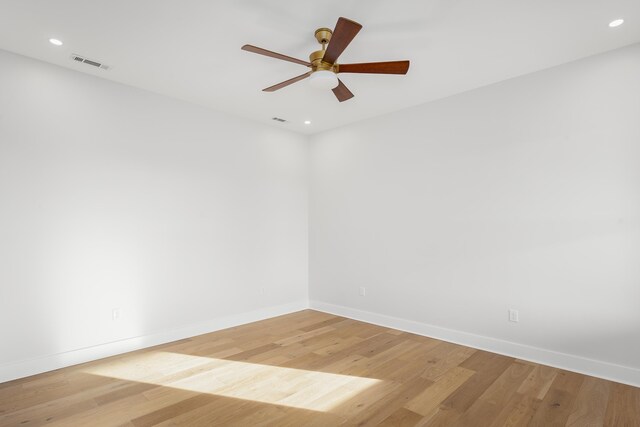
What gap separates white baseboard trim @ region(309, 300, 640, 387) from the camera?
270 cm

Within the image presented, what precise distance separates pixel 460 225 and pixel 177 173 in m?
3.29

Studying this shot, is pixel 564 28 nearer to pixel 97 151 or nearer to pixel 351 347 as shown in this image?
pixel 351 347

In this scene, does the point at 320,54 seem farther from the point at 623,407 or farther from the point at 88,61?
the point at 623,407

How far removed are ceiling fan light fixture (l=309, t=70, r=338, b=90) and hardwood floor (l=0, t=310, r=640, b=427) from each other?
93.3 inches

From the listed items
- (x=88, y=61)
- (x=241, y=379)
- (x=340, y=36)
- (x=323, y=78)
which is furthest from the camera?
(x=88, y=61)

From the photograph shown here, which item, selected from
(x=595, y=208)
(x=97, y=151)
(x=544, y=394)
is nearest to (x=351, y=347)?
(x=544, y=394)

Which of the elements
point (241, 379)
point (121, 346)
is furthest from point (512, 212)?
point (121, 346)

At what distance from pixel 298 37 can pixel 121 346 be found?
11.1 feet

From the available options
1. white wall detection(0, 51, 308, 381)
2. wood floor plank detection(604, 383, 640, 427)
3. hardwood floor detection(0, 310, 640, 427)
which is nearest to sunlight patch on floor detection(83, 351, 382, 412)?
hardwood floor detection(0, 310, 640, 427)

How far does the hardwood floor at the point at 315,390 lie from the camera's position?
7.21 feet

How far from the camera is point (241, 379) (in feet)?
9.04

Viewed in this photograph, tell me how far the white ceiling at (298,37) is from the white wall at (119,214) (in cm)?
40

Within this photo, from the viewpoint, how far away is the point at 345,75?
3230 mm

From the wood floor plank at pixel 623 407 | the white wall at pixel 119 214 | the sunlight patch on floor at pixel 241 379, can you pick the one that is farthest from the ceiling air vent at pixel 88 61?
the wood floor plank at pixel 623 407
